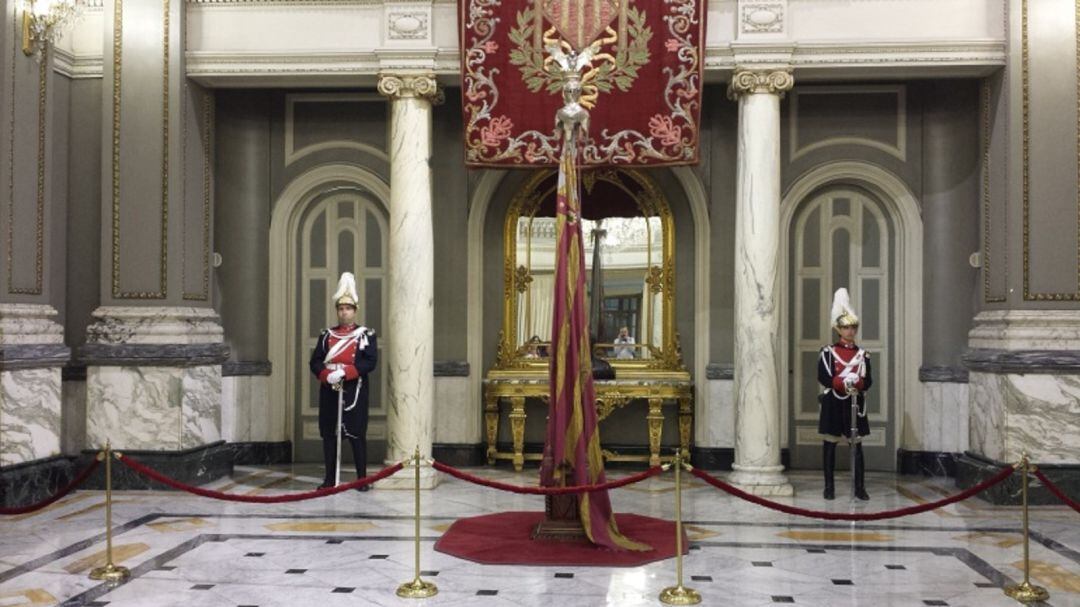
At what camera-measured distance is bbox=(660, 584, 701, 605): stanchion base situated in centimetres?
556

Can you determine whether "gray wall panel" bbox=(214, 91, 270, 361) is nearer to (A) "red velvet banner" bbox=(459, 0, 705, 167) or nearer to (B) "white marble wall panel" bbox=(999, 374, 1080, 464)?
(A) "red velvet banner" bbox=(459, 0, 705, 167)

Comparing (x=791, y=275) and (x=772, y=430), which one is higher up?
(x=791, y=275)

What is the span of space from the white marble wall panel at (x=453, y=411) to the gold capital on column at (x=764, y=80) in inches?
157

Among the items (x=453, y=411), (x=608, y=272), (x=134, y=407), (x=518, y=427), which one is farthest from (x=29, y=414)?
(x=608, y=272)

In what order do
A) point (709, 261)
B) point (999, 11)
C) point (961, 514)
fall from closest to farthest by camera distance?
point (961, 514) < point (999, 11) < point (709, 261)

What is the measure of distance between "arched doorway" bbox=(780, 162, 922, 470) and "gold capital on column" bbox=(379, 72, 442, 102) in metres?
3.72

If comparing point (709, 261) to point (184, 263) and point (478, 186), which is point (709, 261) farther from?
point (184, 263)

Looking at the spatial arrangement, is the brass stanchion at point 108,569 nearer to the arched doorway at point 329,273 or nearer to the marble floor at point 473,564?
the marble floor at point 473,564

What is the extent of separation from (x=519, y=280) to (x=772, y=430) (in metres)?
3.14

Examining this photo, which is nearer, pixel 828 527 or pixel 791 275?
pixel 828 527

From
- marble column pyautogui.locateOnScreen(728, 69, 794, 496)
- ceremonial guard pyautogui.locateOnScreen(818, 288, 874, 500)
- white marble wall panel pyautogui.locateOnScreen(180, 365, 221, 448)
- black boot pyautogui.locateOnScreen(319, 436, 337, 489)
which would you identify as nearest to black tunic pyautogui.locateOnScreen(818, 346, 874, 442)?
ceremonial guard pyautogui.locateOnScreen(818, 288, 874, 500)

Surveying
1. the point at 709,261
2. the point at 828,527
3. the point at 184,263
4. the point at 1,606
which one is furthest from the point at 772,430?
the point at 1,606

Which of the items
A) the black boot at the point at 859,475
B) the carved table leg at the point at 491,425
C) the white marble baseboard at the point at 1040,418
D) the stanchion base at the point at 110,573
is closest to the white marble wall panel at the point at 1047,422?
the white marble baseboard at the point at 1040,418

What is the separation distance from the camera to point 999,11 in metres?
8.91
